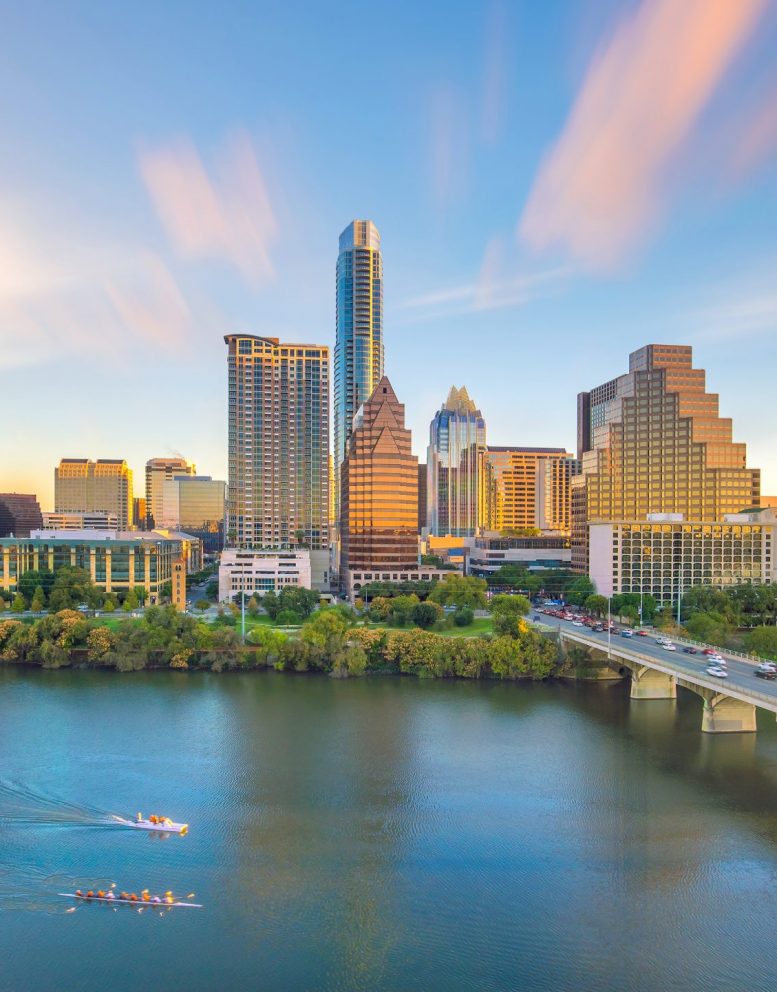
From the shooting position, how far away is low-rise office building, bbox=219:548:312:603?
8281 cm

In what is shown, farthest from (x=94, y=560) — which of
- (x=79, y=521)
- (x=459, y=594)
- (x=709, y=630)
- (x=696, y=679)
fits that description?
(x=79, y=521)

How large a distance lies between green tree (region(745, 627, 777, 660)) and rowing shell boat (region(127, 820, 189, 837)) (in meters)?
39.1

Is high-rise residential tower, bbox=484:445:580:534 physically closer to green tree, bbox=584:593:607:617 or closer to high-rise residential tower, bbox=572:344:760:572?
high-rise residential tower, bbox=572:344:760:572

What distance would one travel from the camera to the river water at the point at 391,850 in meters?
19.5

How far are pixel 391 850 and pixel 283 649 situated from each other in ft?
97.2

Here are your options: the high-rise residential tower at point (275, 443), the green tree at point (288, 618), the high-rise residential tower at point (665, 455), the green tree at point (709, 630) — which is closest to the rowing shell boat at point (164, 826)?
the green tree at point (288, 618)

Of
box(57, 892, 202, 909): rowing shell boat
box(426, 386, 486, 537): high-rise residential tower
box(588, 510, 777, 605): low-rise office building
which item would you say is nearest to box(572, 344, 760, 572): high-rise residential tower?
box(588, 510, 777, 605): low-rise office building

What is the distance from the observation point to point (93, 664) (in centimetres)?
5412

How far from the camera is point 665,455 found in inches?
3708

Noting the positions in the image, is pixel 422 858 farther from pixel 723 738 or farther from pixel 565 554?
pixel 565 554

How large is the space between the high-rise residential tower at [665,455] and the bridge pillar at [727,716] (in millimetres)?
52133

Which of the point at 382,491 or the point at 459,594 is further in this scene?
the point at 382,491

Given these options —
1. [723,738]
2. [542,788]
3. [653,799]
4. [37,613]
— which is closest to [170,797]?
[542,788]

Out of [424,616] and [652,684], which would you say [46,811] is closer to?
[652,684]
